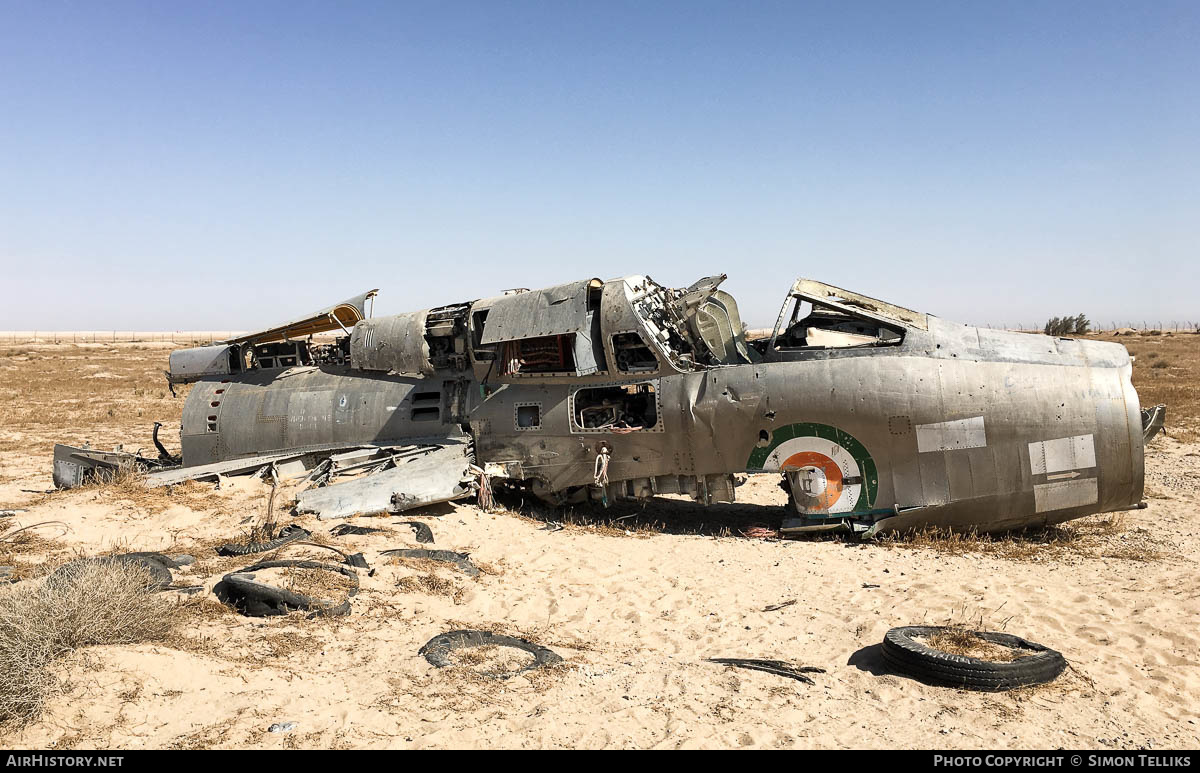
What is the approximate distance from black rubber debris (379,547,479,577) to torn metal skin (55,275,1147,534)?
190cm

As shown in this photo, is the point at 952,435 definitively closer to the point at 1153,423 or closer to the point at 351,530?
the point at 1153,423

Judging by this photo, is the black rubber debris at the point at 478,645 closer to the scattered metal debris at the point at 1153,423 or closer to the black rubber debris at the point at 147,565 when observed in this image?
the black rubber debris at the point at 147,565

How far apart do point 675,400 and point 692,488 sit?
145 centimetres

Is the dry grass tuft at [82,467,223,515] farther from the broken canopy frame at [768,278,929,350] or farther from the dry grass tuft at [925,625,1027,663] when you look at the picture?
the dry grass tuft at [925,625,1027,663]

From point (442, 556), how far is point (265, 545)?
2353 millimetres

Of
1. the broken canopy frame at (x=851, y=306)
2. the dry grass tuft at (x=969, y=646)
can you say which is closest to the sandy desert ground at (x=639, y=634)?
the dry grass tuft at (x=969, y=646)

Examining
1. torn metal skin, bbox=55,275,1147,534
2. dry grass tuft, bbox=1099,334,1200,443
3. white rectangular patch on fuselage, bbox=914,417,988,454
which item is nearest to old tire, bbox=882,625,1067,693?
white rectangular patch on fuselage, bbox=914,417,988,454

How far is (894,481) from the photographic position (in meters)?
10.2

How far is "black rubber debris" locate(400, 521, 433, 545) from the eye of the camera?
10.7 metres

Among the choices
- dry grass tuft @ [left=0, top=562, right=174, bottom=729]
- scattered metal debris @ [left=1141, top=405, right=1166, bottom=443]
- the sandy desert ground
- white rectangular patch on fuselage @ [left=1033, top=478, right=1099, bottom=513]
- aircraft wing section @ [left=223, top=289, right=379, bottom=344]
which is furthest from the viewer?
aircraft wing section @ [left=223, top=289, right=379, bottom=344]

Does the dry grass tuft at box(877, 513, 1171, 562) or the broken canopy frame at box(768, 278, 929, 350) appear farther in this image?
the broken canopy frame at box(768, 278, 929, 350)

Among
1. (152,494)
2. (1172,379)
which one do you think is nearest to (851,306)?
(152,494)

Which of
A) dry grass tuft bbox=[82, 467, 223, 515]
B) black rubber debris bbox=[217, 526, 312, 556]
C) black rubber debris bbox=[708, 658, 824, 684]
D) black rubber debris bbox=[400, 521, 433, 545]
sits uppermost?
dry grass tuft bbox=[82, 467, 223, 515]

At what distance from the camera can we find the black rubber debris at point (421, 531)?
35.1ft
